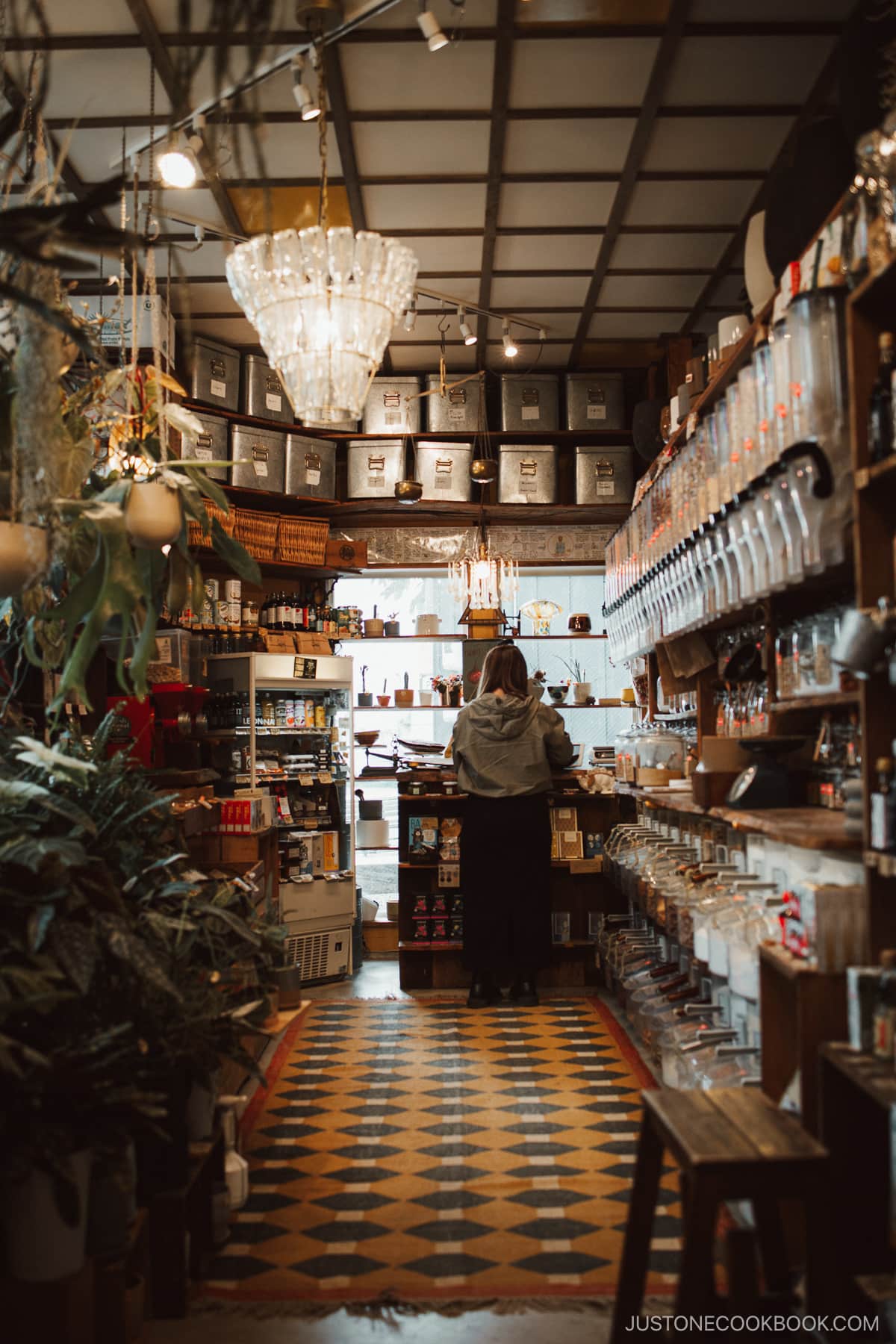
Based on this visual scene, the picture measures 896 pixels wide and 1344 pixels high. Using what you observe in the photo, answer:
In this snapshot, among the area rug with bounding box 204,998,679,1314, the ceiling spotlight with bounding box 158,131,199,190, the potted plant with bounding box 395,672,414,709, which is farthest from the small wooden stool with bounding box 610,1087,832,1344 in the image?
the potted plant with bounding box 395,672,414,709

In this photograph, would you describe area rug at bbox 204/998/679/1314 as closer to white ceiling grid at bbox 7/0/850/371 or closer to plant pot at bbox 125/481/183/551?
plant pot at bbox 125/481/183/551

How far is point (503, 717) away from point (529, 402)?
284 centimetres

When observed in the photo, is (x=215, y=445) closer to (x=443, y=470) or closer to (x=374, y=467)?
(x=374, y=467)

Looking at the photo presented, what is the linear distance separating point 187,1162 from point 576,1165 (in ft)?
4.36

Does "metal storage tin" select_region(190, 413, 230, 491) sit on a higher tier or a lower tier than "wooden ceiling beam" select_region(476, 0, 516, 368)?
lower

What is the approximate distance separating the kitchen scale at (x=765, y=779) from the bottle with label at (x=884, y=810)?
2.84ft

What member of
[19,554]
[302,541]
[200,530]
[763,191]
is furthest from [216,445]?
[19,554]

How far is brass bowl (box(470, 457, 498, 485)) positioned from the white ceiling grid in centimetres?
110

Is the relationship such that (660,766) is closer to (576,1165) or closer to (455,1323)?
(576,1165)

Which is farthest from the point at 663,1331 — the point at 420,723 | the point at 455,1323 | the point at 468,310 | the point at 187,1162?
the point at 420,723

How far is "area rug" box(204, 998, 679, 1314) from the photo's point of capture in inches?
110

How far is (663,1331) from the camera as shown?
2330mm

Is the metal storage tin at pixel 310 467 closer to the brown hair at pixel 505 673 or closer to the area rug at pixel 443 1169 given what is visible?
the brown hair at pixel 505 673

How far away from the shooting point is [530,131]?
15.8ft
